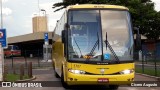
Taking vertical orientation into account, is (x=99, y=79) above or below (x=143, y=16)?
above

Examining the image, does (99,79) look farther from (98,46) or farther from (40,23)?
(40,23)

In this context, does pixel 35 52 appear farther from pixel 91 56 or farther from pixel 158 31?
pixel 91 56

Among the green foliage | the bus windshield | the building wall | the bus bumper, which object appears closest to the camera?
the bus bumper

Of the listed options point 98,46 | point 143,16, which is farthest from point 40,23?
point 98,46

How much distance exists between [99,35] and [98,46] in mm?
481

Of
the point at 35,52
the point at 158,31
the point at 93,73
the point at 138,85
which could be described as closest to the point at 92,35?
the point at 93,73

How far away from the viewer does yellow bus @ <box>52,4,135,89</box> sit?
16266 mm

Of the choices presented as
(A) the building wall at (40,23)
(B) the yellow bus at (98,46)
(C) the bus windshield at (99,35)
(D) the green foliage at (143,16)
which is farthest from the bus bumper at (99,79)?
(A) the building wall at (40,23)

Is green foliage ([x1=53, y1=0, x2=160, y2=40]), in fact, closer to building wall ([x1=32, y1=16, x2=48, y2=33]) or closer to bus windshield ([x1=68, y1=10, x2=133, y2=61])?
building wall ([x1=32, y1=16, x2=48, y2=33])

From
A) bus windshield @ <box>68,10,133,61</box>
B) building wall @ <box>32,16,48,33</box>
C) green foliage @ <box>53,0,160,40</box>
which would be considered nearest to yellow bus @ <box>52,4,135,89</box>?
bus windshield @ <box>68,10,133,61</box>

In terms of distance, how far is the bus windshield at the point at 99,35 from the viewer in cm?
1652

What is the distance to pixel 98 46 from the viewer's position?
54.5 feet

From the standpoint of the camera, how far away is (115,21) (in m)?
17.3

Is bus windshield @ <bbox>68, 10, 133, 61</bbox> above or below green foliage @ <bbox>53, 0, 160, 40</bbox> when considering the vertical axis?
above
